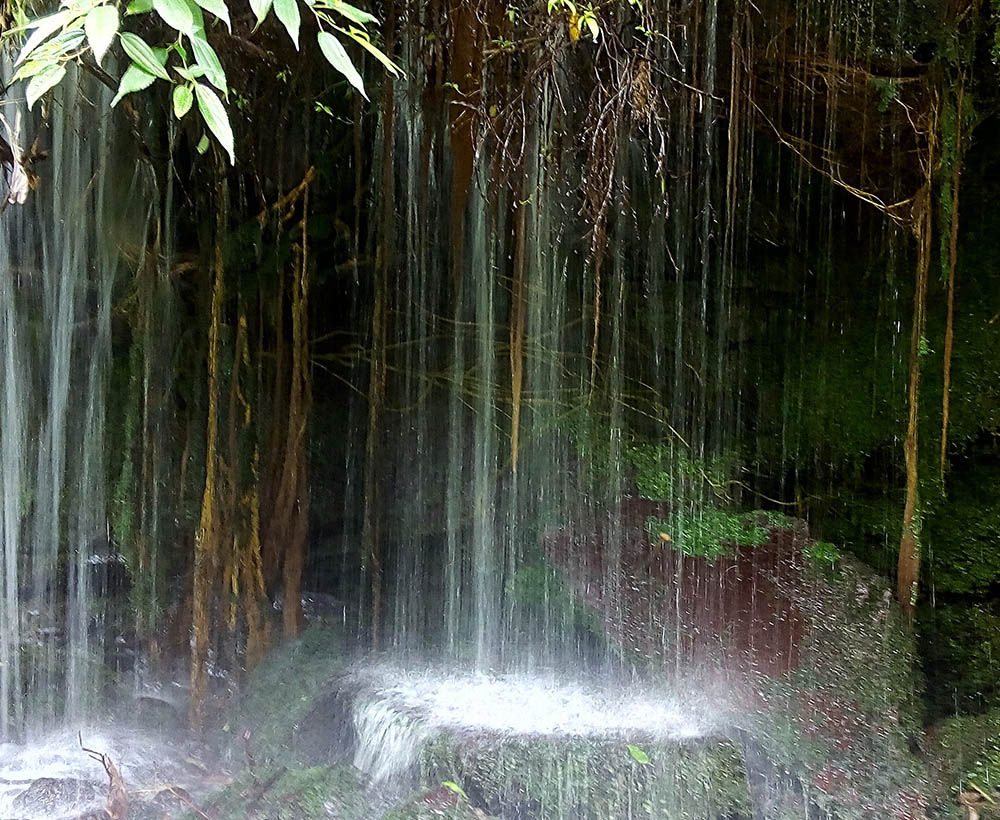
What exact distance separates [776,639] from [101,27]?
3.24 meters

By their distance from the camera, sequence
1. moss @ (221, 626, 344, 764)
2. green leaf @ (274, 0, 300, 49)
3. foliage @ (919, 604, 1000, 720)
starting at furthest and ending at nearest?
1. moss @ (221, 626, 344, 764)
2. foliage @ (919, 604, 1000, 720)
3. green leaf @ (274, 0, 300, 49)

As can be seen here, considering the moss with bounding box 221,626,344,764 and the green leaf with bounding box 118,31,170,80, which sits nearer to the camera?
the green leaf with bounding box 118,31,170,80

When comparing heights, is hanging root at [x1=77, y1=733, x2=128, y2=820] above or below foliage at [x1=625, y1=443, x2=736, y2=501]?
below

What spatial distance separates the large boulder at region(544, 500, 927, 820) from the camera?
120 inches

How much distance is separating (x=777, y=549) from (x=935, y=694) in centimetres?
83

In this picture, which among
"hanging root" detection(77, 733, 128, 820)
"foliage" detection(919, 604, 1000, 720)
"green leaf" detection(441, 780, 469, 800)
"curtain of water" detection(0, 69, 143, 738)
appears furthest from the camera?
"curtain of water" detection(0, 69, 143, 738)

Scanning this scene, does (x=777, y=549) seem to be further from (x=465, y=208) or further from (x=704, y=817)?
(x=465, y=208)

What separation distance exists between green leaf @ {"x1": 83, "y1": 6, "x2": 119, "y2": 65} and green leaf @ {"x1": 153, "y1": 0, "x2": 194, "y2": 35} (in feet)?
0.25

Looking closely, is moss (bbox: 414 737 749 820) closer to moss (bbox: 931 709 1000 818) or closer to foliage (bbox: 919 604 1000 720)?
moss (bbox: 931 709 1000 818)

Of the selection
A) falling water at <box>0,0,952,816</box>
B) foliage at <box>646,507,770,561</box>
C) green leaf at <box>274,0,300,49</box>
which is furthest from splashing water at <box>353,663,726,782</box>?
green leaf at <box>274,0,300,49</box>

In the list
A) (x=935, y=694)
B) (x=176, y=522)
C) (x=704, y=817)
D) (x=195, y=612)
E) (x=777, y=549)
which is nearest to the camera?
(x=704, y=817)

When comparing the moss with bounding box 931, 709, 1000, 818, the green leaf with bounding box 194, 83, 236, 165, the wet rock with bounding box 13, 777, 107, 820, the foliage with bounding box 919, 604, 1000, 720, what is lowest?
the wet rock with bounding box 13, 777, 107, 820

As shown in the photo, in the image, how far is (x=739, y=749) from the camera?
9.46 ft

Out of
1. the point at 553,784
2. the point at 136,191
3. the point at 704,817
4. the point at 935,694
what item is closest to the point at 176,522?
the point at 136,191
